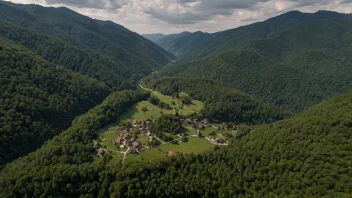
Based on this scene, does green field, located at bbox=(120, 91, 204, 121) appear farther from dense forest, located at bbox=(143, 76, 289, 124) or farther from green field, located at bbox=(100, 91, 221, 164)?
dense forest, located at bbox=(143, 76, 289, 124)

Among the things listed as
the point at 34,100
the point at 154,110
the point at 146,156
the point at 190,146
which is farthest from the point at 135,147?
the point at 34,100

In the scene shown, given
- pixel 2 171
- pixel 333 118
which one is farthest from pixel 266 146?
pixel 2 171

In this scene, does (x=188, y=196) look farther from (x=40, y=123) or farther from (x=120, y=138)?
(x=40, y=123)

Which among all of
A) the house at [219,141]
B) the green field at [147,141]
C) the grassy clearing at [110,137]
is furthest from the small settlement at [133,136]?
the house at [219,141]

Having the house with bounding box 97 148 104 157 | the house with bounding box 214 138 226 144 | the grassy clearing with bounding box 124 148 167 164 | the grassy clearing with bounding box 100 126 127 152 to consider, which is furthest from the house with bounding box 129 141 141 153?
the house with bounding box 214 138 226 144

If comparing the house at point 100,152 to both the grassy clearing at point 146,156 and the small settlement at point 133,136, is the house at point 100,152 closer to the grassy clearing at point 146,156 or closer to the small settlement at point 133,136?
the small settlement at point 133,136

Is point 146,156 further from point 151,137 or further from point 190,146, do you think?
point 190,146
